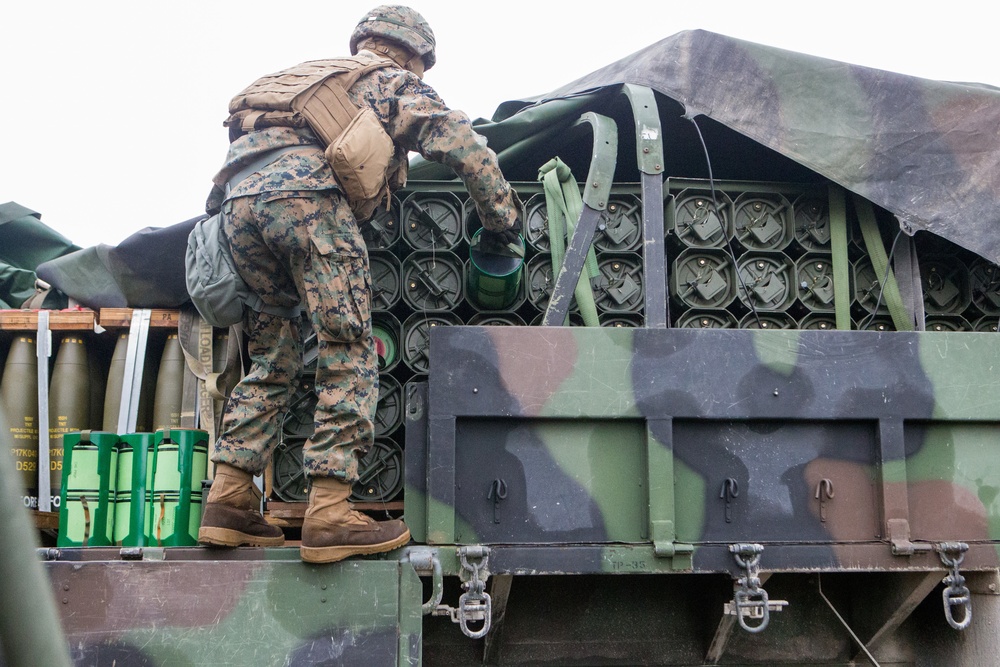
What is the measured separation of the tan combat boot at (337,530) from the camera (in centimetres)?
251

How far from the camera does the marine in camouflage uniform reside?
2.62m

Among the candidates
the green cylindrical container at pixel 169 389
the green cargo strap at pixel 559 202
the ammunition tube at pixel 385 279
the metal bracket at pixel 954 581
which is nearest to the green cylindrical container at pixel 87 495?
the green cylindrical container at pixel 169 389

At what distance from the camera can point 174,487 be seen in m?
3.12

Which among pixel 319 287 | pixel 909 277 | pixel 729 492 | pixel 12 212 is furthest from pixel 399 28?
pixel 12 212

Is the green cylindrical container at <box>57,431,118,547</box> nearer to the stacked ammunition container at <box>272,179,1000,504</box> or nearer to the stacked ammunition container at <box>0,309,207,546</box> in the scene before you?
the stacked ammunition container at <box>0,309,207,546</box>

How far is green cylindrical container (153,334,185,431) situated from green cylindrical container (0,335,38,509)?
46 cm

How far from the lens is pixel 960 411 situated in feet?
9.27

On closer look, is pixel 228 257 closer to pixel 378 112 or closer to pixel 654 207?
pixel 378 112

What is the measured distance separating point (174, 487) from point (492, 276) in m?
1.25

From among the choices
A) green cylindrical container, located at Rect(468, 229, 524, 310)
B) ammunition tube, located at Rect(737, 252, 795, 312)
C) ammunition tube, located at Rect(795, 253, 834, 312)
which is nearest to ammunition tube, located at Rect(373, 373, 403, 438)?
green cylindrical container, located at Rect(468, 229, 524, 310)

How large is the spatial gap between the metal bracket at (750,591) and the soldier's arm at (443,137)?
118 centimetres

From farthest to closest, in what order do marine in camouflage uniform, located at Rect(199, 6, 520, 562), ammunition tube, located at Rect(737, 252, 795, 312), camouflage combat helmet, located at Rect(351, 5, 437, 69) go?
1. ammunition tube, located at Rect(737, 252, 795, 312)
2. camouflage combat helmet, located at Rect(351, 5, 437, 69)
3. marine in camouflage uniform, located at Rect(199, 6, 520, 562)

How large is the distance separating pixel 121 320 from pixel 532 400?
1.97 m

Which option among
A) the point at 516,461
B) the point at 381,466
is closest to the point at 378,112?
the point at 516,461
